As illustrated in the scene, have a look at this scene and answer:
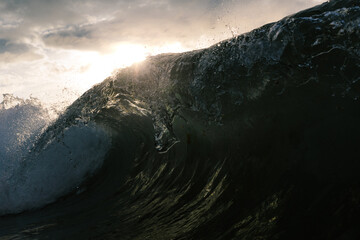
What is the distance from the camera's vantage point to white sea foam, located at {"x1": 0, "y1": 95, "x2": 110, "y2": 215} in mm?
5188

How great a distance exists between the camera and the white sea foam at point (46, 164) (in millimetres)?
5188

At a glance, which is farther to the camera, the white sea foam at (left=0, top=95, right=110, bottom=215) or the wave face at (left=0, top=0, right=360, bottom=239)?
the white sea foam at (left=0, top=95, right=110, bottom=215)

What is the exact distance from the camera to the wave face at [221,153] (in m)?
2.67

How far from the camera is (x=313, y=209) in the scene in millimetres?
2420

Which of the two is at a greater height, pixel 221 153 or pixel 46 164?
pixel 46 164

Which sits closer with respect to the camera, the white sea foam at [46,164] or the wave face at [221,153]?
the wave face at [221,153]

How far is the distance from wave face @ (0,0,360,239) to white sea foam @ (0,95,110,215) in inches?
0.9

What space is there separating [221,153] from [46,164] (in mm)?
3463

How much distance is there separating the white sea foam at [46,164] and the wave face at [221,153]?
0.02 meters

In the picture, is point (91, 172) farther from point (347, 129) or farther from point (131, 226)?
point (347, 129)

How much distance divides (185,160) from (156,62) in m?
2.25

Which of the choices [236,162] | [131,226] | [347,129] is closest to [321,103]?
[347,129]

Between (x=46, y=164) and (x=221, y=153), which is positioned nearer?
(x=221, y=153)

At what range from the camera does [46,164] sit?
Result: 18.2ft
